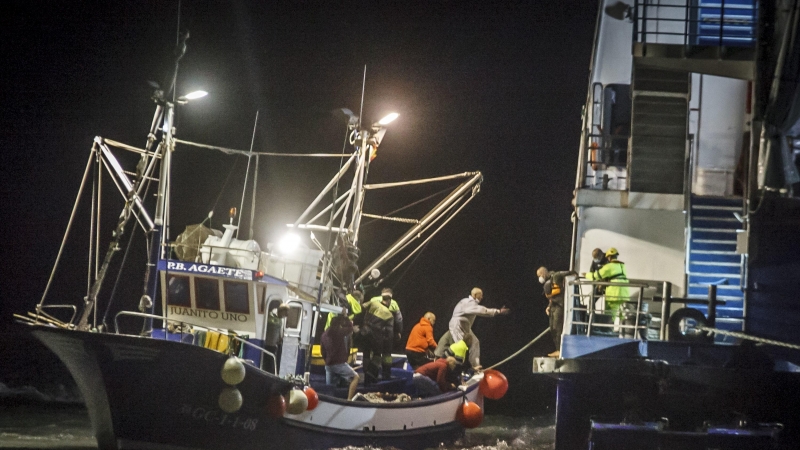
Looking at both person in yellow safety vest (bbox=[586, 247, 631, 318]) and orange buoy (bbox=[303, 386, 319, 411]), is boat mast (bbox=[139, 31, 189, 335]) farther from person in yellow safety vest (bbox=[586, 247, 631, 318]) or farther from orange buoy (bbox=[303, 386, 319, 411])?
person in yellow safety vest (bbox=[586, 247, 631, 318])

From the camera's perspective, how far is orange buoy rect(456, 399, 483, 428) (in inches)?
691

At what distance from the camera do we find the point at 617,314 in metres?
12.1

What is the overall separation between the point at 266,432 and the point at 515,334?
72.4 feet

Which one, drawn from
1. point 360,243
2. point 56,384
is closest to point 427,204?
point 360,243

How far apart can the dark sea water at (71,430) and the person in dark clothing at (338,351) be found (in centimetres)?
128

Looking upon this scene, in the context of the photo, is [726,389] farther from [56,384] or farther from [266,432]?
[56,384]

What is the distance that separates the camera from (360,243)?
34.8 metres

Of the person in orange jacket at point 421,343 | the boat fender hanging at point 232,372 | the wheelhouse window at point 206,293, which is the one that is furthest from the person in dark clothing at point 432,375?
the boat fender hanging at point 232,372

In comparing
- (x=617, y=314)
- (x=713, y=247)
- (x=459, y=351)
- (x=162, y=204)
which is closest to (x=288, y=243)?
(x=162, y=204)

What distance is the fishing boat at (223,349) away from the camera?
42.0ft

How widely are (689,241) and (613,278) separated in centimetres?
174

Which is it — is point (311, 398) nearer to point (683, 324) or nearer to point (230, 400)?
point (230, 400)

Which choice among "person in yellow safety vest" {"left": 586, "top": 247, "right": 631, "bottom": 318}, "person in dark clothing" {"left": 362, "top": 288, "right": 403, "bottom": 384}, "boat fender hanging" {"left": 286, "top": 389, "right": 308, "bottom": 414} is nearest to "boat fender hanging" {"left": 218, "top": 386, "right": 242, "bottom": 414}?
"boat fender hanging" {"left": 286, "top": 389, "right": 308, "bottom": 414}

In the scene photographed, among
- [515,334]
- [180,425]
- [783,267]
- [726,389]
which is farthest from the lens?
[515,334]
